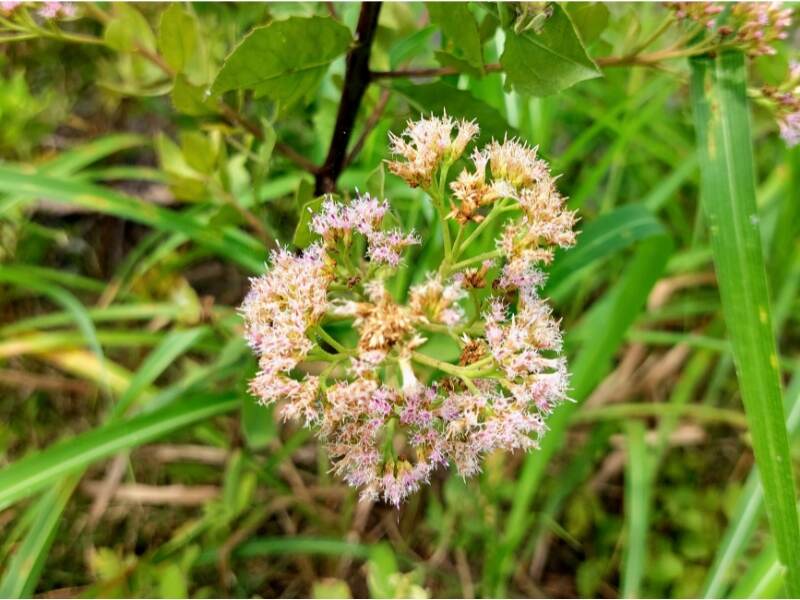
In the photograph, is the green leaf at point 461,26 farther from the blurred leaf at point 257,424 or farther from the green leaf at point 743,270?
the blurred leaf at point 257,424

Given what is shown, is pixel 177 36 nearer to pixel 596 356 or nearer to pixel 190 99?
pixel 190 99

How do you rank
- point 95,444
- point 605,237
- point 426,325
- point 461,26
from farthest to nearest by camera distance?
point 605,237 → point 95,444 → point 461,26 → point 426,325

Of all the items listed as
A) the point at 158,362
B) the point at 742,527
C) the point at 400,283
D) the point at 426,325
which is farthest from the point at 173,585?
the point at 742,527

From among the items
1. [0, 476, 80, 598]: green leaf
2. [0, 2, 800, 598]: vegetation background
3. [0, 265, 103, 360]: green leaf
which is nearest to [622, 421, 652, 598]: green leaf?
[0, 2, 800, 598]: vegetation background

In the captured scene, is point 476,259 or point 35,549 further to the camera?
point 35,549

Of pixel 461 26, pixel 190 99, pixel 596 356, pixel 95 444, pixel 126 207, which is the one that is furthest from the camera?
pixel 126 207

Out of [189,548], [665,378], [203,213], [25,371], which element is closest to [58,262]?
[25,371]

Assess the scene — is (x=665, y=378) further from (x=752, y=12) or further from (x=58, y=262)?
(x=58, y=262)

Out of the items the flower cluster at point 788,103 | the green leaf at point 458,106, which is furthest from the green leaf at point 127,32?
the flower cluster at point 788,103
